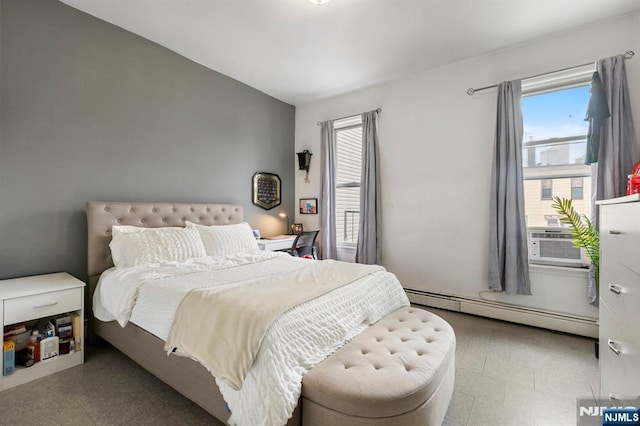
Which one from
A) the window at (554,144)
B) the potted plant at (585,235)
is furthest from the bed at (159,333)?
→ the window at (554,144)

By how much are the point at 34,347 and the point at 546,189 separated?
4.38 metres

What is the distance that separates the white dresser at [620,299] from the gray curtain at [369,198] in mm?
2314

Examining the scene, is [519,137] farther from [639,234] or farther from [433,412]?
[433,412]

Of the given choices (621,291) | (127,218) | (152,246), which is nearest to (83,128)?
(127,218)

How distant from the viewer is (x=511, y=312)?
2.88m

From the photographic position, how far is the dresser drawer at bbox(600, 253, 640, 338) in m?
1.03

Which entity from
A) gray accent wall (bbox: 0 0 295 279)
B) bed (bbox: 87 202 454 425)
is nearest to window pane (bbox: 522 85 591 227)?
bed (bbox: 87 202 454 425)

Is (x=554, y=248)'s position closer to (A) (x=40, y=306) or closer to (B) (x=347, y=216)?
(B) (x=347, y=216)

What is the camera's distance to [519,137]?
279 centimetres

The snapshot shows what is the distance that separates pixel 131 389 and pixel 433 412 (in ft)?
5.91

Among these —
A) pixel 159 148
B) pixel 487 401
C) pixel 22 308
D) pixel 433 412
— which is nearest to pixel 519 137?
pixel 487 401

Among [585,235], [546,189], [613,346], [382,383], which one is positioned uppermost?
[546,189]

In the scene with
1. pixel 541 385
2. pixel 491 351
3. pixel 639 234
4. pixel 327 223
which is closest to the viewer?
pixel 639 234

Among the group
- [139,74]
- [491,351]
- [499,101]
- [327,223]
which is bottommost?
[491,351]
